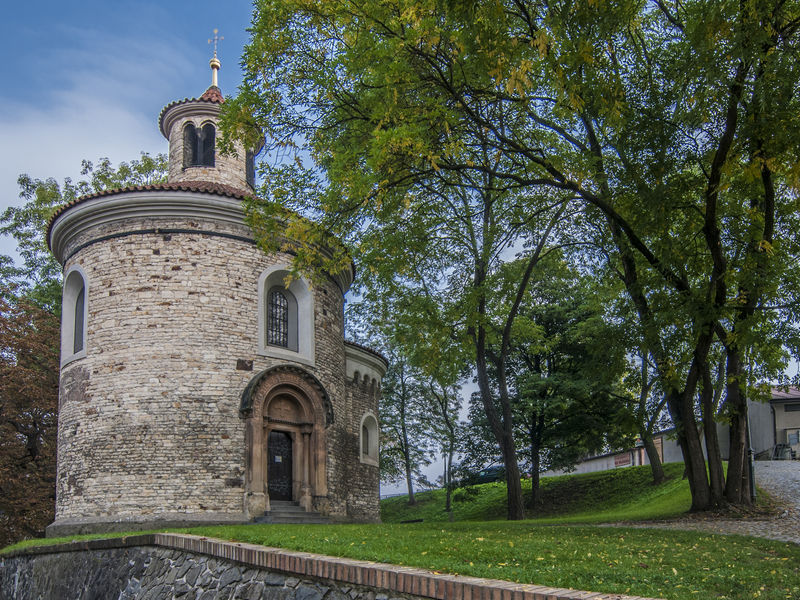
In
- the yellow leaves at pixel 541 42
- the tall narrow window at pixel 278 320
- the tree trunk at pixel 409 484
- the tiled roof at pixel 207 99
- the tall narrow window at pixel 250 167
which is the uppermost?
the tiled roof at pixel 207 99

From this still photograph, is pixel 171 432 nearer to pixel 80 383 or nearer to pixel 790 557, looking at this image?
pixel 80 383

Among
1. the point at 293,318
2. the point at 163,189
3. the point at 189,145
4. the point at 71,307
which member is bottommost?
the point at 293,318

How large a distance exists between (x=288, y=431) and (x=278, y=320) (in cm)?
291

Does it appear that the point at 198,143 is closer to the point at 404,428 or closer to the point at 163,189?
the point at 163,189

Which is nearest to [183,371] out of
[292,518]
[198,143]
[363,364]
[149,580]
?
[292,518]

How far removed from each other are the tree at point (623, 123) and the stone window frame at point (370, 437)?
31.3 ft

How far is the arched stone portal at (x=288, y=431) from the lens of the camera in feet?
57.3

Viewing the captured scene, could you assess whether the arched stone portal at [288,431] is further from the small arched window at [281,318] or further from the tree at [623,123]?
the tree at [623,123]

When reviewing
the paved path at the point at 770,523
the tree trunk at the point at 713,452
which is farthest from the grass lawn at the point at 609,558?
the tree trunk at the point at 713,452

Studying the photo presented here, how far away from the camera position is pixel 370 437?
24.6m

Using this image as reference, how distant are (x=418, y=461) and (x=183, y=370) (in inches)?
1029

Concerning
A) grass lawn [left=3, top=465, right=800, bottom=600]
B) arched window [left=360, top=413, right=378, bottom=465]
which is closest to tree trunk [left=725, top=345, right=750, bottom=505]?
grass lawn [left=3, top=465, right=800, bottom=600]

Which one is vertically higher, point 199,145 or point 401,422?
point 199,145

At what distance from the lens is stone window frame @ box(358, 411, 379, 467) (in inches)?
931
